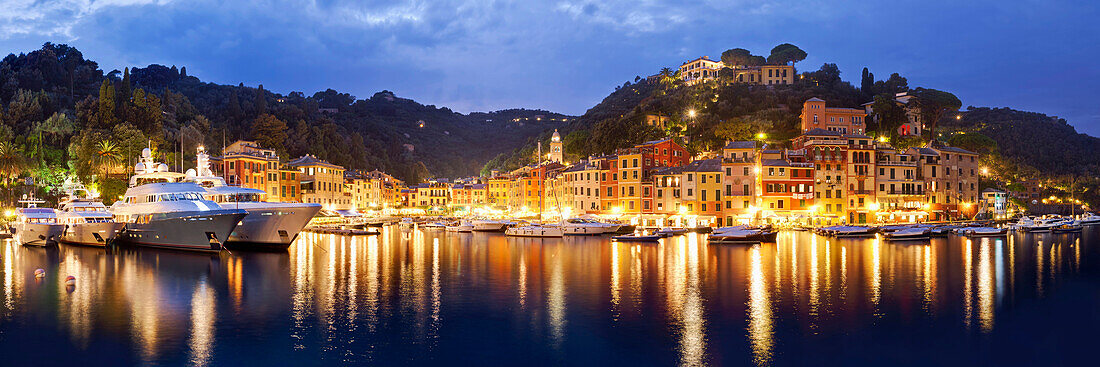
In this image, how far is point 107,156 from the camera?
80.6m

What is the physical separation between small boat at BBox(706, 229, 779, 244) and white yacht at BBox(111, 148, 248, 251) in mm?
37012

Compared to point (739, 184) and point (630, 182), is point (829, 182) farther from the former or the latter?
point (630, 182)

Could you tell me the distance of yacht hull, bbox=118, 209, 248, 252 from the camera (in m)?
44.7

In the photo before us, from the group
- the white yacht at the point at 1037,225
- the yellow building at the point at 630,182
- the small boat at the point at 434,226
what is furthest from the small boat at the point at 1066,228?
the small boat at the point at 434,226

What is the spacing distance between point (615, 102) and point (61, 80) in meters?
106

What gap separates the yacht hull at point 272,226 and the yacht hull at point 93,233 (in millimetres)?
9001

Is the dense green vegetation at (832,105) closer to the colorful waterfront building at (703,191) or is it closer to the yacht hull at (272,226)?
the colorful waterfront building at (703,191)

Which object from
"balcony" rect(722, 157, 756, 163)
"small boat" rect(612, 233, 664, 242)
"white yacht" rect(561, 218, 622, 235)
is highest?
"balcony" rect(722, 157, 756, 163)

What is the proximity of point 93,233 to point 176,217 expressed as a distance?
1167 centimetres

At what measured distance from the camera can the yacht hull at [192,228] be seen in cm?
Result: 4469

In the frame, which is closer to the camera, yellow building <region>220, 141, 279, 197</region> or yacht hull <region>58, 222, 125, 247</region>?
yacht hull <region>58, 222, 125, 247</region>

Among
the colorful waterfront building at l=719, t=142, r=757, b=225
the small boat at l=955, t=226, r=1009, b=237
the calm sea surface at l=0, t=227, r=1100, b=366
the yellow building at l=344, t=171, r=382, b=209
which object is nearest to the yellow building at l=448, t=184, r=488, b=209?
the yellow building at l=344, t=171, r=382, b=209

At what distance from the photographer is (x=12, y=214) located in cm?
7888

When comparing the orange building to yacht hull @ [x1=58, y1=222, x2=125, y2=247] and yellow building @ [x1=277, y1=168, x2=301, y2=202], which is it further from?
yacht hull @ [x1=58, y1=222, x2=125, y2=247]
